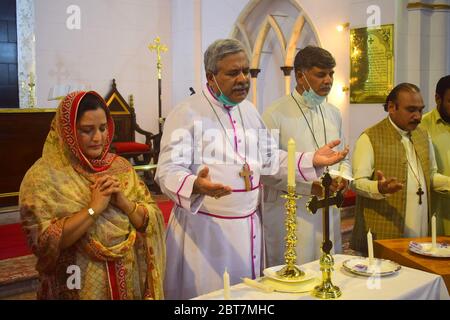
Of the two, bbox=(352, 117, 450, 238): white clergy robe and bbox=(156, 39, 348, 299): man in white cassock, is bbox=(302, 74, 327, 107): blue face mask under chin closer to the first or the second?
bbox=(352, 117, 450, 238): white clergy robe

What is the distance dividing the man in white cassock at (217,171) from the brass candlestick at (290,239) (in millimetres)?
716

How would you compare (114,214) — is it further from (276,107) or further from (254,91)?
(254,91)

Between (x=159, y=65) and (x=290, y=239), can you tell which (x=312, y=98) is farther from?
(x=159, y=65)

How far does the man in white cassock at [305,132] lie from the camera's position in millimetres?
3422

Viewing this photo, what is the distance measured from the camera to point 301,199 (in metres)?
3.47

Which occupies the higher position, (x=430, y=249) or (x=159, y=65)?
(x=159, y=65)

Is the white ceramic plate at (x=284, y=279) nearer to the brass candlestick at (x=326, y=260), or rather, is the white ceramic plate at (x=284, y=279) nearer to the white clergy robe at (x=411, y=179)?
the brass candlestick at (x=326, y=260)

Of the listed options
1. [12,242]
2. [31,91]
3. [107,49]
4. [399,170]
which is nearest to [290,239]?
[399,170]

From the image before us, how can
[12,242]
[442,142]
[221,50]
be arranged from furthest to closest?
[12,242] → [442,142] → [221,50]

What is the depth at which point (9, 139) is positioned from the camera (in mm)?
6590

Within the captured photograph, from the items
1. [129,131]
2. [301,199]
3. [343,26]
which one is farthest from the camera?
[129,131]

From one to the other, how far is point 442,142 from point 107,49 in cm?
743
